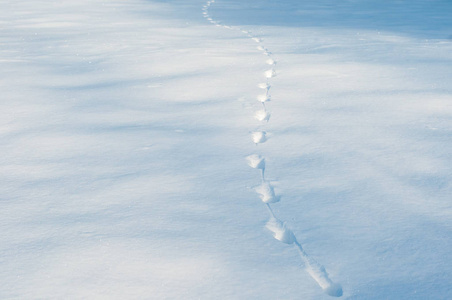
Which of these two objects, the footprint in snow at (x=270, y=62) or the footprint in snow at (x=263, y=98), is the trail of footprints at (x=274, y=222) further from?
the footprint in snow at (x=270, y=62)

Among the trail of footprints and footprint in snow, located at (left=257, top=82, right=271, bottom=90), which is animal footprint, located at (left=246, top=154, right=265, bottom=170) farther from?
footprint in snow, located at (left=257, top=82, right=271, bottom=90)

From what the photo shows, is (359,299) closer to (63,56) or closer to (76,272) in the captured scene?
→ (76,272)

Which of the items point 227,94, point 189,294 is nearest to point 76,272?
point 189,294

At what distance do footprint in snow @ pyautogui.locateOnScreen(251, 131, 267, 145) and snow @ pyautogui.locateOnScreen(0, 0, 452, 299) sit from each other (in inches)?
0.5

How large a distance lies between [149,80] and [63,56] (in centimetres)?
109

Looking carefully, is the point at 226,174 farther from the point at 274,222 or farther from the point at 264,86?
the point at 264,86

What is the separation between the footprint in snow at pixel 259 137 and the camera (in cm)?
211

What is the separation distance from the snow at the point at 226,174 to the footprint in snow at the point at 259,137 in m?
0.01

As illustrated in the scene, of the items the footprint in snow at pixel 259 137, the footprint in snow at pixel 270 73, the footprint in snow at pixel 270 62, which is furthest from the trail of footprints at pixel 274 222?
the footprint in snow at pixel 270 62

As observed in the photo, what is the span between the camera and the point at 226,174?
1785 mm

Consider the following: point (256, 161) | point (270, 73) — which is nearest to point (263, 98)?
point (270, 73)

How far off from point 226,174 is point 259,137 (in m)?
0.42

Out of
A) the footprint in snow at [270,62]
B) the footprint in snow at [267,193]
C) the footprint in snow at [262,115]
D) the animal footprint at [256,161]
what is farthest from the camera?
the footprint in snow at [270,62]

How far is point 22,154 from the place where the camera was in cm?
198
